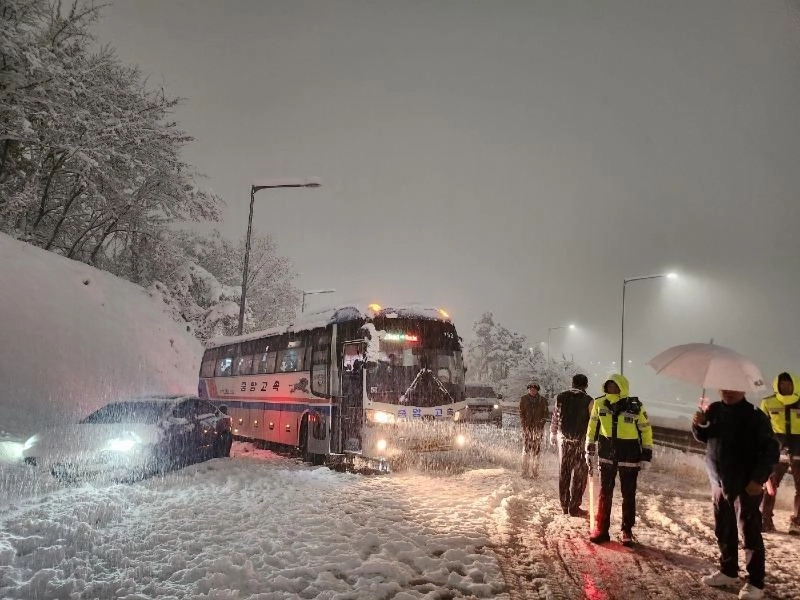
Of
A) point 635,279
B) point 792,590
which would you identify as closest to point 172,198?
point 635,279

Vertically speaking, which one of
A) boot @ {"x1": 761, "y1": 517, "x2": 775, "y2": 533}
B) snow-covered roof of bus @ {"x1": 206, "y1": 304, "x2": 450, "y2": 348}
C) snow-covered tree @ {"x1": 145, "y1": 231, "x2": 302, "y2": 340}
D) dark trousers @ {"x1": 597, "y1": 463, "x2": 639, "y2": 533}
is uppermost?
snow-covered tree @ {"x1": 145, "y1": 231, "x2": 302, "y2": 340}

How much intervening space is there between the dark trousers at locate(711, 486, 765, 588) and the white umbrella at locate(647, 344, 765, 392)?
114 cm

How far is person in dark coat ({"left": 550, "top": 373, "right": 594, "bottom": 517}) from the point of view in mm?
8602

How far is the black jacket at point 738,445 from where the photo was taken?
556 centimetres

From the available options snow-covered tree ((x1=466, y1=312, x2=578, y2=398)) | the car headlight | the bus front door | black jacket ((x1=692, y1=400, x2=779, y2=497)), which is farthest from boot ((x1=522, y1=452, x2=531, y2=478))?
snow-covered tree ((x1=466, y1=312, x2=578, y2=398))

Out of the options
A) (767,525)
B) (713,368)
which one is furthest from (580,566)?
(767,525)

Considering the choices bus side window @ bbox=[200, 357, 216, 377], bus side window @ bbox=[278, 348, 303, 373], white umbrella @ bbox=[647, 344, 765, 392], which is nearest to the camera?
white umbrella @ bbox=[647, 344, 765, 392]

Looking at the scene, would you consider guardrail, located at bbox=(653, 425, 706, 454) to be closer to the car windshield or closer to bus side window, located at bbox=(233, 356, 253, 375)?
bus side window, located at bbox=(233, 356, 253, 375)

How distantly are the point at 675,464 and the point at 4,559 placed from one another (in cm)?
1428

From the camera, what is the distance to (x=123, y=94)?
26141 millimetres

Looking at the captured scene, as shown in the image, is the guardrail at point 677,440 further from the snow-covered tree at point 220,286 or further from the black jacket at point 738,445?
the snow-covered tree at point 220,286

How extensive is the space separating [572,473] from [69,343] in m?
17.9

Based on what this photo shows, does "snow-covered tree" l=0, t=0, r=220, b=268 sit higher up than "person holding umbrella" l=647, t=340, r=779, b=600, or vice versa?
"snow-covered tree" l=0, t=0, r=220, b=268

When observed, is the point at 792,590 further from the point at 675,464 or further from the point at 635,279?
the point at 635,279
